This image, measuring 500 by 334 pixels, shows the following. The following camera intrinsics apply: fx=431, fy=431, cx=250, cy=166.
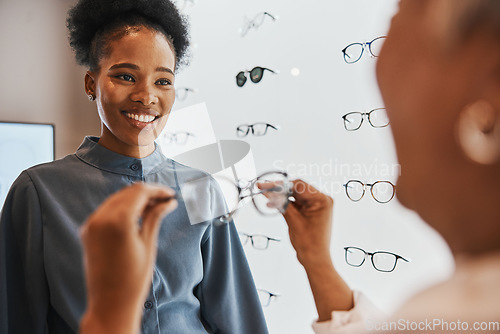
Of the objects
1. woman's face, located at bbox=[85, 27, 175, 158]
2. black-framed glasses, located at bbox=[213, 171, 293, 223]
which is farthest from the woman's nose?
black-framed glasses, located at bbox=[213, 171, 293, 223]

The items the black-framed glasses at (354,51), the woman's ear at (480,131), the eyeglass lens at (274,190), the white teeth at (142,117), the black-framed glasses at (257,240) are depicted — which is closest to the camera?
the woman's ear at (480,131)

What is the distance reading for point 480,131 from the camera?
21 centimetres

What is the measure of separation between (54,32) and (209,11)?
60cm

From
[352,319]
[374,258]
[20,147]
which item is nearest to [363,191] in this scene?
[374,258]

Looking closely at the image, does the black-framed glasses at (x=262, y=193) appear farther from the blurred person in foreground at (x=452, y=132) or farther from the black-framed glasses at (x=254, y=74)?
the black-framed glasses at (x=254, y=74)

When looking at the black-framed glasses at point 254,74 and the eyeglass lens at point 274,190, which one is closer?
the eyeglass lens at point 274,190

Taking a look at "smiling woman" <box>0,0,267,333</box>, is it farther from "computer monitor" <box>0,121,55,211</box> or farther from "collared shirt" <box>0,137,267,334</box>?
"computer monitor" <box>0,121,55,211</box>

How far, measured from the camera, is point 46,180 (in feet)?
1.43

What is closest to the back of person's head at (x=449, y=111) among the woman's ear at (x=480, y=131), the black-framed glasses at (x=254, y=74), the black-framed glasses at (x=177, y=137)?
the woman's ear at (x=480, y=131)

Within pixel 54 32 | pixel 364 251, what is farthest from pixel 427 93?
pixel 54 32

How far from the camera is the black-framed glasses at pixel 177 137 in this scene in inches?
16.6

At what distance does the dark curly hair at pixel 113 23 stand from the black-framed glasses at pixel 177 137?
0.10 meters

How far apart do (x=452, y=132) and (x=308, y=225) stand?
124 mm

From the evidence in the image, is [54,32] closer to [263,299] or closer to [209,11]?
[209,11]
